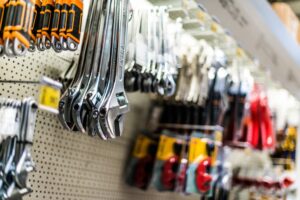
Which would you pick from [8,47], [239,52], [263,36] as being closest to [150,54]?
[8,47]

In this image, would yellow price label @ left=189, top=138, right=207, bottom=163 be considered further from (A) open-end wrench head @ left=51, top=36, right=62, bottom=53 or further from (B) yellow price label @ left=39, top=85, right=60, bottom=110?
(A) open-end wrench head @ left=51, top=36, right=62, bottom=53

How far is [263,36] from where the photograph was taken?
2.74 meters

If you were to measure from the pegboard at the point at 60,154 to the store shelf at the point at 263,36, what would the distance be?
2.58ft

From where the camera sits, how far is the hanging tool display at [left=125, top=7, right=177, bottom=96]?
5.82 ft

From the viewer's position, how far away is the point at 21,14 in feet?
3.62

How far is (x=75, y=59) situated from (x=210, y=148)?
1.01 metres

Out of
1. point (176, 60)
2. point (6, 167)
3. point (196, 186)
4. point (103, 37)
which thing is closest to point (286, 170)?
point (196, 186)

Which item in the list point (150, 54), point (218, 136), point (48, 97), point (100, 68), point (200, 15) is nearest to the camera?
point (100, 68)

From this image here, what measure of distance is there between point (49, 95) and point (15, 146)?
0.53 meters

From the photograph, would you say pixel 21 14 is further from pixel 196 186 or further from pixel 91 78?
pixel 196 186

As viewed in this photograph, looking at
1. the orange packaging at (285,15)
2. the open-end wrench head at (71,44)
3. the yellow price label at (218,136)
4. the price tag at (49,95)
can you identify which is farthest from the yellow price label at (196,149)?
the orange packaging at (285,15)

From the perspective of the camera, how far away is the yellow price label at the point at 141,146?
2.47 meters

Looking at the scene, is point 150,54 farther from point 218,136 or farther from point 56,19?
point 218,136

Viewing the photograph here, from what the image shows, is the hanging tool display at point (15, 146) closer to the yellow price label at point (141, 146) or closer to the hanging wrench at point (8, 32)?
the hanging wrench at point (8, 32)
